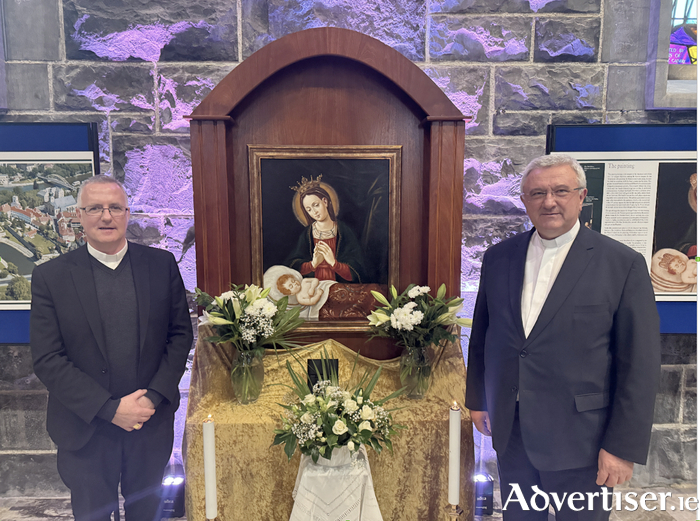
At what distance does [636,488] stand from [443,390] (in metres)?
1.60

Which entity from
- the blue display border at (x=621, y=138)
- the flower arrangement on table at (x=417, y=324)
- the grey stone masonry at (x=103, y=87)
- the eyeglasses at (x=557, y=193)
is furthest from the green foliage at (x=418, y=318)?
the grey stone masonry at (x=103, y=87)

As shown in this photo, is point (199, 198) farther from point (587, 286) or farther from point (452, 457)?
point (587, 286)

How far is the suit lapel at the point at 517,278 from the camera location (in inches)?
66.1

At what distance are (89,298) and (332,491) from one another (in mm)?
1236

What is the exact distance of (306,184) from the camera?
223 cm

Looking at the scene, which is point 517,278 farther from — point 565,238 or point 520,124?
point 520,124

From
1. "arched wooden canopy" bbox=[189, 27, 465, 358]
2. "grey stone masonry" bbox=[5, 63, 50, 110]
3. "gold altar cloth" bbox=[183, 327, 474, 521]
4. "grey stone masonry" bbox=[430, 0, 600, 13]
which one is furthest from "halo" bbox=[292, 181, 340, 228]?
"grey stone masonry" bbox=[5, 63, 50, 110]

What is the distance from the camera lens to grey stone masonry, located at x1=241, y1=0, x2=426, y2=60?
7.82 ft

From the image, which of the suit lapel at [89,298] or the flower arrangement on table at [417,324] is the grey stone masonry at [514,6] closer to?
the flower arrangement on table at [417,324]

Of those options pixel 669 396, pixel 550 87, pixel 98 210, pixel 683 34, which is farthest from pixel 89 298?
pixel 683 34

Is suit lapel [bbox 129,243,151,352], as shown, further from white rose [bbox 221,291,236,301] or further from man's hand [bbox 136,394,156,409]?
white rose [bbox 221,291,236,301]

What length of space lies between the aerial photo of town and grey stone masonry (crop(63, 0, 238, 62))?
2.10ft

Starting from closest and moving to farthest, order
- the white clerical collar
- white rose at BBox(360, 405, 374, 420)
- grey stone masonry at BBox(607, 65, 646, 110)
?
1. white rose at BBox(360, 405, 374, 420)
2. the white clerical collar
3. grey stone masonry at BBox(607, 65, 646, 110)

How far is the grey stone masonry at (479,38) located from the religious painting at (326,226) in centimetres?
72
